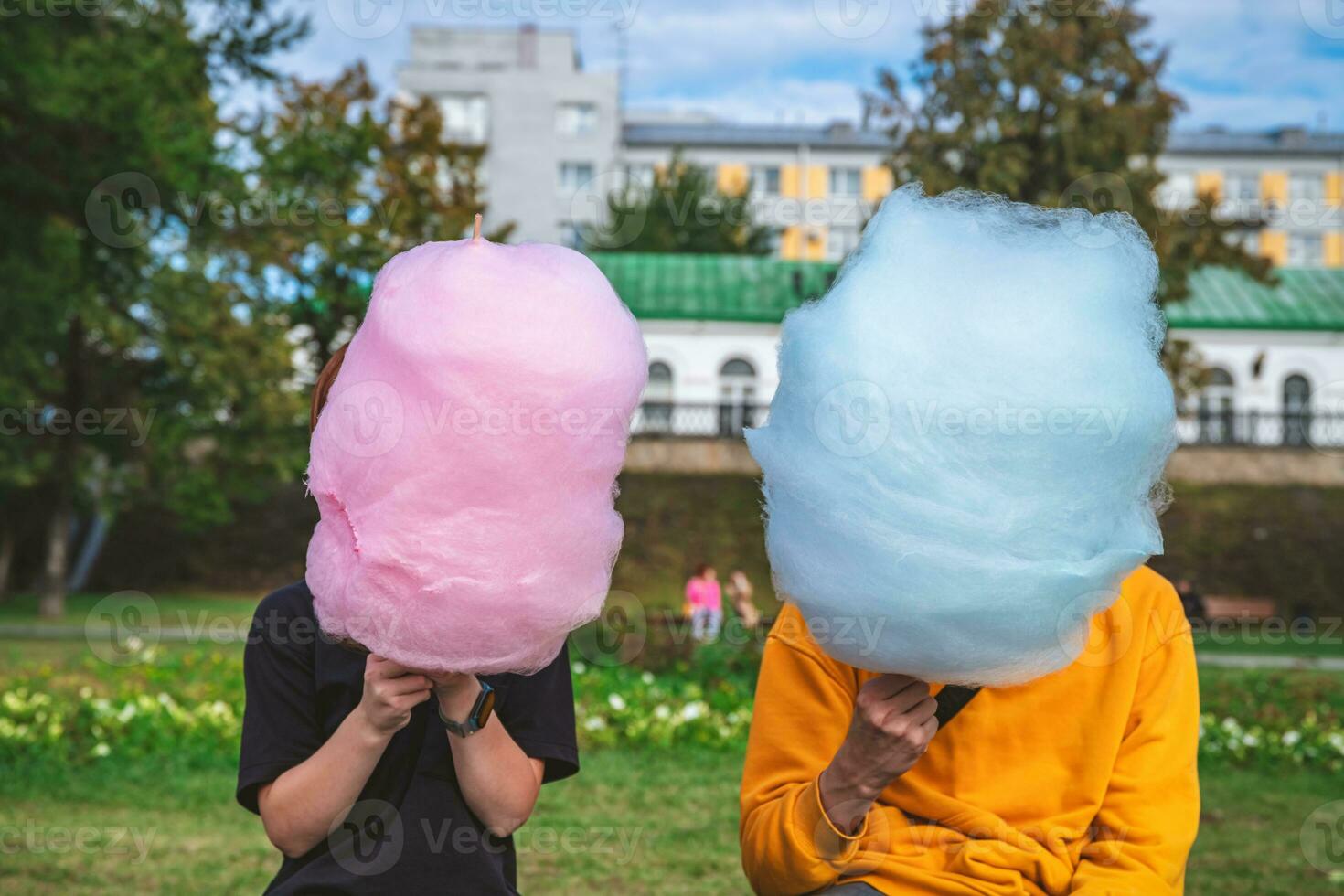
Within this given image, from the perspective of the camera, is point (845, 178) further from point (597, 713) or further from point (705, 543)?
point (597, 713)

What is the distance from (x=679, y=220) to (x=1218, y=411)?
17655 mm

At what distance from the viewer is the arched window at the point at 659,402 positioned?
2831 cm

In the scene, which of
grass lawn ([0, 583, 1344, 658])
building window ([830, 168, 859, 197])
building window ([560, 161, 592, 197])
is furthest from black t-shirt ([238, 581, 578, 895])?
building window ([830, 168, 859, 197])

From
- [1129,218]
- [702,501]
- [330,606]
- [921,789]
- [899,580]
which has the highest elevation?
[1129,218]

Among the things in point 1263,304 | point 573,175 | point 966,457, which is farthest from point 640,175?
point 966,457

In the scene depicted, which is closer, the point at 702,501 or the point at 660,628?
the point at 660,628

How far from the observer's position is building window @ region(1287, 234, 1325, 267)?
5525cm

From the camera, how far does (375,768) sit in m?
2.17

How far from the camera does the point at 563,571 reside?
1.98 metres

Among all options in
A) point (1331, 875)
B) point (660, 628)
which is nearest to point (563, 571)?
point (1331, 875)

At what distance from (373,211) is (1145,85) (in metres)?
12.4

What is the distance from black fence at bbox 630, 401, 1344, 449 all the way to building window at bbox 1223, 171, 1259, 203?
28537mm

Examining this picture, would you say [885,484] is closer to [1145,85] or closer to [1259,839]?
[1259,839]

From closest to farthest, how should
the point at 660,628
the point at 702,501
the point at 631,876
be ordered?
the point at 631,876
the point at 660,628
the point at 702,501
